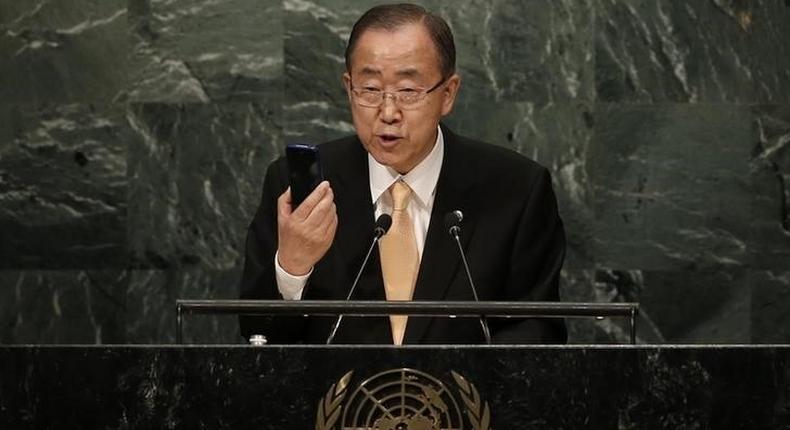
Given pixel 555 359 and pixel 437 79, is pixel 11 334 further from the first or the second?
pixel 555 359

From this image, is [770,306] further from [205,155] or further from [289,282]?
[289,282]

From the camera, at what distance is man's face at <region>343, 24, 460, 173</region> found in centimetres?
445

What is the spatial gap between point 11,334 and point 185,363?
9.63 ft

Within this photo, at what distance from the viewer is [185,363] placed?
134 inches

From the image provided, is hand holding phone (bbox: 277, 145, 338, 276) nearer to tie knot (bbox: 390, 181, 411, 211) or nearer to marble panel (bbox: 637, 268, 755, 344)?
tie knot (bbox: 390, 181, 411, 211)

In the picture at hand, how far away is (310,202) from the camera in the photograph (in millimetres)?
4105

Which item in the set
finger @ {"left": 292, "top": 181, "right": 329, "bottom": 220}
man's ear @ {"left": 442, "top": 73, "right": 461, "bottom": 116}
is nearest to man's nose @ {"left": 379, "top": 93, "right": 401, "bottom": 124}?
man's ear @ {"left": 442, "top": 73, "right": 461, "bottom": 116}

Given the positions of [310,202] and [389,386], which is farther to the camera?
[310,202]

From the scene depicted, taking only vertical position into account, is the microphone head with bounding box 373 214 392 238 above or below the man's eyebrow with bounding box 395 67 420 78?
below

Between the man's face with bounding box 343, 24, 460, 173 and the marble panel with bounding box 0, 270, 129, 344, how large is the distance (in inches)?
77.8

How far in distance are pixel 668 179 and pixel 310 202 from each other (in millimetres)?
2371

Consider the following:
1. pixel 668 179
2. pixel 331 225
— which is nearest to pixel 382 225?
pixel 331 225

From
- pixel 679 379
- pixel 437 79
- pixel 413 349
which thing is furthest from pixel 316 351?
pixel 437 79

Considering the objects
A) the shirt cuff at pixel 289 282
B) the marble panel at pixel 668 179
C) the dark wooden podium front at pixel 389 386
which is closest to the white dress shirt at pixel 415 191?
the shirt cuff at pixel 289 282
